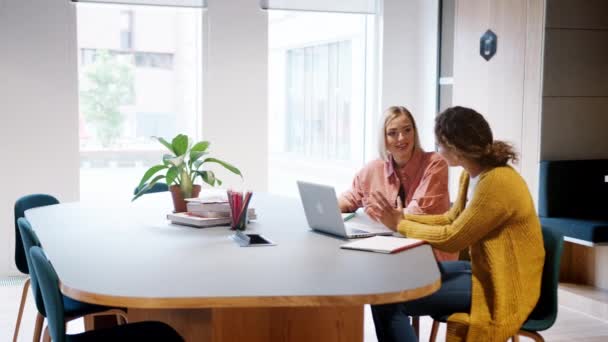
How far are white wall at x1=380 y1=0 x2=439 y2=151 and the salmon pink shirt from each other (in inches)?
109

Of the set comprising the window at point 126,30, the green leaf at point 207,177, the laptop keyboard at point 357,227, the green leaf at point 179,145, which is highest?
the window at point 126,30

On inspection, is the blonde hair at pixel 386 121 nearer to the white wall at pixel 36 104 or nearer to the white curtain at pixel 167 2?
the white curtain at pixel 167 2

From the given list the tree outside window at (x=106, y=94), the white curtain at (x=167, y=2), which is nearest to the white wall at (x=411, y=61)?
the white curtain at (x=167, y=2)

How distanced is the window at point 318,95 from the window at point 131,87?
77cm

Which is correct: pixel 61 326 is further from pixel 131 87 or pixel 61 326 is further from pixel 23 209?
pixel 131 87

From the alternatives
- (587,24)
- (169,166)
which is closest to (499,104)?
(587,24)

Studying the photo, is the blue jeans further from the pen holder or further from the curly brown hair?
the pen holder

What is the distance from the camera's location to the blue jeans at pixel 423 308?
295cm

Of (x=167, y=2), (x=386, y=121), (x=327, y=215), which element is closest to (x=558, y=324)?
(x=386, y=121)

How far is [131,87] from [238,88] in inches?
40.8

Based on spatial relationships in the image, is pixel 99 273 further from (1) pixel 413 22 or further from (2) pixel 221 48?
(1) pixel 413 22

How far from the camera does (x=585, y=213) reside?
5168 mm

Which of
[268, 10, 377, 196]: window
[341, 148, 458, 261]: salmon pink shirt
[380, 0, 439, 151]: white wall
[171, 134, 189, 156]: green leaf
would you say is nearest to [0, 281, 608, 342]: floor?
[341, 148, 458, 261]: salmon pink shirt

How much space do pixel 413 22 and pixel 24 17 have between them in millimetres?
3280
